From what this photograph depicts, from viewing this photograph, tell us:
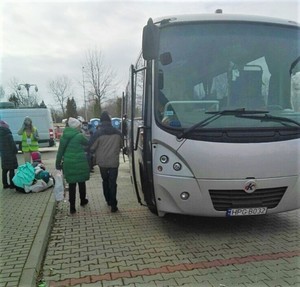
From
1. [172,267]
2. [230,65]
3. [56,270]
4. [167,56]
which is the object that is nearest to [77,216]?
[56,270]

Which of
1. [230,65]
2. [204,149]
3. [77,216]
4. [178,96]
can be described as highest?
[230,65]

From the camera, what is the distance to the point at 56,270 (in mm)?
3848

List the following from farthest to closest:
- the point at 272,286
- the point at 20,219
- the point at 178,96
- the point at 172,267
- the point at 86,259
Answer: the point at 20,219 → the point at 178,96 → the point at 86,259 → the point at 172,267 → the point at 272,286

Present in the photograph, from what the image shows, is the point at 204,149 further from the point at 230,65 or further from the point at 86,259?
the point at 86,259

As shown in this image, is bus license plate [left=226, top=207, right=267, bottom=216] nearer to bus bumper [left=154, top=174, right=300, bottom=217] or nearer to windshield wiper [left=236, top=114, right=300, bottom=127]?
bus bumper [left=154, top=174, right=300, bottom=217]

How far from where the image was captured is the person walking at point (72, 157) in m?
6.04

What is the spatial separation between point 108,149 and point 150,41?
2.33 m

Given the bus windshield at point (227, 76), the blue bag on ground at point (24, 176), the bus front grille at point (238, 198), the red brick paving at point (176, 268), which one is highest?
the bus windshield at point (227, 76)

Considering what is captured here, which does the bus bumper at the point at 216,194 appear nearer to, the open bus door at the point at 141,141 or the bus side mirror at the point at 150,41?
the open bus door at the point at 141,141

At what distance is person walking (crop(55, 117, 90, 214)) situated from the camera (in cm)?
604

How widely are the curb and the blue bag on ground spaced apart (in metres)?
1.68

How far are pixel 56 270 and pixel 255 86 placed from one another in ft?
11.4

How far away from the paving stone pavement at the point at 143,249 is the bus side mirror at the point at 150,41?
253 centimetres

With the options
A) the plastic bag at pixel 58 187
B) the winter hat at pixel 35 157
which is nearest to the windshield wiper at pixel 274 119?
the plastic bag at pixel 58 187
